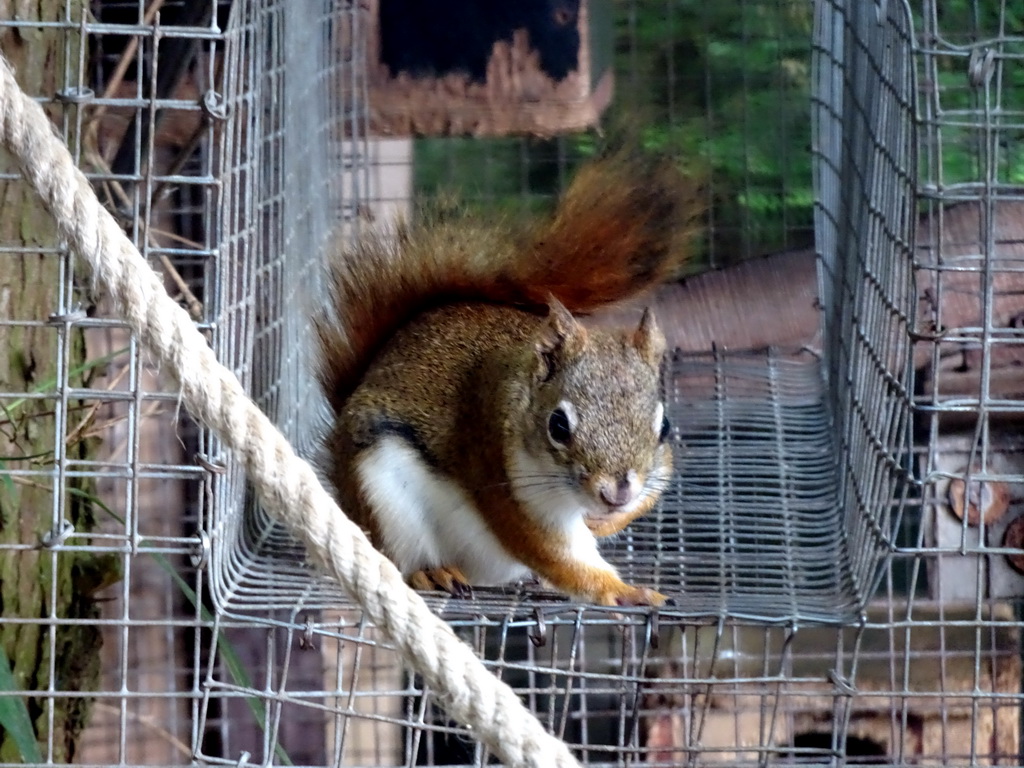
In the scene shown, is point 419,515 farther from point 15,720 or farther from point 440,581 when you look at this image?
point 15,720

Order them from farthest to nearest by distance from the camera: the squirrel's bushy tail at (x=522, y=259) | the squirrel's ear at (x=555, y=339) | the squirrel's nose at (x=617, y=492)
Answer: the squirrel's bushy tail at (x=522, y=259) → the squirrel's ear at (x=555, y=339) → the squirrel's nose at (x=617, y=492)

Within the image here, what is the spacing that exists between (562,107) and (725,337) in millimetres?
470

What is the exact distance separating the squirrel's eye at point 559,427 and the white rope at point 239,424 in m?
0.51

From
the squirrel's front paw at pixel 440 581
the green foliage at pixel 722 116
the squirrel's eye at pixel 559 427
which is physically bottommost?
the squirrel's front paw at pixel 440 581

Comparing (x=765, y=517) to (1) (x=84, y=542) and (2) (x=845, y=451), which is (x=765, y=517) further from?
(1) (x=84, y=542)

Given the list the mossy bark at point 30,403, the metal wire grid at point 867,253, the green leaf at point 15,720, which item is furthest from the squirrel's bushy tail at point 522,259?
the green leaf at point 15,720

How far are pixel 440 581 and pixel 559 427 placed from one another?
0.75ft

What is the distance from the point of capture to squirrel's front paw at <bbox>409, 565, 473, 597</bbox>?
133 cm

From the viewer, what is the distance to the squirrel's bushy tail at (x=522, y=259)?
1.42m

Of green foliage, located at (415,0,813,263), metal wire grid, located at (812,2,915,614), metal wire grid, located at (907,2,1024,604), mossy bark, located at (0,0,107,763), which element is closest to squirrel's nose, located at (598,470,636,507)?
metal wire grid, located at (812,2,915,614)

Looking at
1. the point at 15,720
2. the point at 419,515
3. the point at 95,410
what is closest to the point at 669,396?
the point at 419,515

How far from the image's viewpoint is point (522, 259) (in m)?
1.49

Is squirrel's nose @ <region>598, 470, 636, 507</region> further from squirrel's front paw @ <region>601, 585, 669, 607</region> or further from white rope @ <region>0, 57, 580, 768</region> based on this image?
white rope @ <region>0, 57, 580, 768</region>

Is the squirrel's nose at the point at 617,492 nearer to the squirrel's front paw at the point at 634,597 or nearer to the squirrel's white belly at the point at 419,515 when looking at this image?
the squirrel's front paw at the point at 634,597
